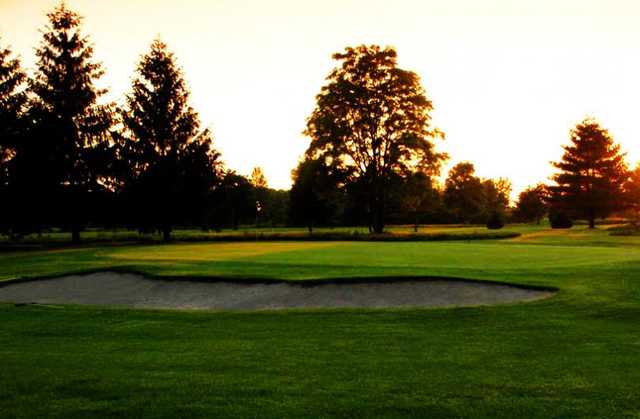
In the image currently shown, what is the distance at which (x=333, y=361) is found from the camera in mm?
A: 8992

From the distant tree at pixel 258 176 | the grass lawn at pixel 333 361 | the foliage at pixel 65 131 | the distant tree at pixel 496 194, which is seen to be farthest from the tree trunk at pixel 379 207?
the distant tree at pixel 258 176

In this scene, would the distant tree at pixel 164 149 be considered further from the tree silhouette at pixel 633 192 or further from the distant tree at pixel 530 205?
the distant tree at pixel 530 205

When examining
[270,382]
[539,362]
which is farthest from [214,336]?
[539,362]

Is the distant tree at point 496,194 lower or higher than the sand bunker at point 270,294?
higher

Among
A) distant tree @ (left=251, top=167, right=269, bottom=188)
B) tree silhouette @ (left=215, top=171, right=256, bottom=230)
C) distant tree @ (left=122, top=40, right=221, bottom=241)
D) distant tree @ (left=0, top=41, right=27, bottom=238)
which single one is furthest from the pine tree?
distant tree @ (left=251, top=167, right=269, bottom=188)

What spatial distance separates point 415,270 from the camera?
19.5m

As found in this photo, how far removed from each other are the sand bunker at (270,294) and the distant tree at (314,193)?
42.1 m

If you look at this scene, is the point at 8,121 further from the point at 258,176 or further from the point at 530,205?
the point at 258,176

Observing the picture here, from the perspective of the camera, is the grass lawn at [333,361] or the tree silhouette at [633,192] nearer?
the grass lawn at [333,361]

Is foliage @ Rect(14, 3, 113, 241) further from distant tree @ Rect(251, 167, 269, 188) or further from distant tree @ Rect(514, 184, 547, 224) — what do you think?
distant tree @ Rect(251, 167, 269, 188)

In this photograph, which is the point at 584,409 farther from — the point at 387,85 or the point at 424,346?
the point at 387,85

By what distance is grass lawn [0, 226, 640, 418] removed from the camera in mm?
6797

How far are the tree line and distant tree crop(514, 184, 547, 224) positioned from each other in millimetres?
30901

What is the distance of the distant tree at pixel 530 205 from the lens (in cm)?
10144
